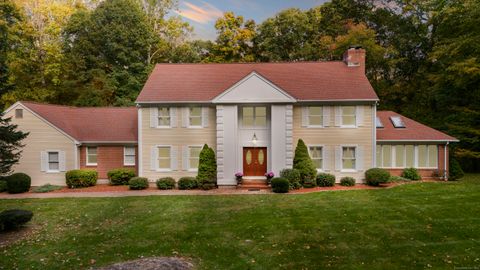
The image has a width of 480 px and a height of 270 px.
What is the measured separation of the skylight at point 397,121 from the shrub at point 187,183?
52.7 ft

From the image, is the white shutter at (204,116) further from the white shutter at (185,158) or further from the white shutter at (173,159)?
the white shutter at (173,159)

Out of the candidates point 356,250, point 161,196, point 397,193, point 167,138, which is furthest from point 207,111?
point 356,250

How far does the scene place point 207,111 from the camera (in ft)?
75.9

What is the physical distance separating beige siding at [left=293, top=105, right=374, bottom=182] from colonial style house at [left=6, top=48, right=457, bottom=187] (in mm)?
68

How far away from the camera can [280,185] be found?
1977cm

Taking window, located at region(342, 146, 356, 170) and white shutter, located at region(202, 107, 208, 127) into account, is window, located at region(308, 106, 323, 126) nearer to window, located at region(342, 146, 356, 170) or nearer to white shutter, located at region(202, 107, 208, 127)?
window, located at region(342, 146, 356, 170)

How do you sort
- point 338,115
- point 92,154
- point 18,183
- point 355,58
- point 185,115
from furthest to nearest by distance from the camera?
point 355,58, point 92,154, point 185,115, point 338,115, point 18,183

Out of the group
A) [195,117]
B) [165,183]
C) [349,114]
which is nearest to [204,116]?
[195,117]

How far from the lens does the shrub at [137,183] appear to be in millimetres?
21703

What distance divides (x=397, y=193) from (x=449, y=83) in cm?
1994

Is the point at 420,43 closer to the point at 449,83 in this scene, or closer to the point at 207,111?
the point at 449,83

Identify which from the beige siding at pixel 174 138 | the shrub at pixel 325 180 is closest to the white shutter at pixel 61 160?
the beige siding at pixel 174 138

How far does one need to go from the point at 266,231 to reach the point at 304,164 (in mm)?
9915

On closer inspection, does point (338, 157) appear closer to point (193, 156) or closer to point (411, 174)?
point (411, 174)
